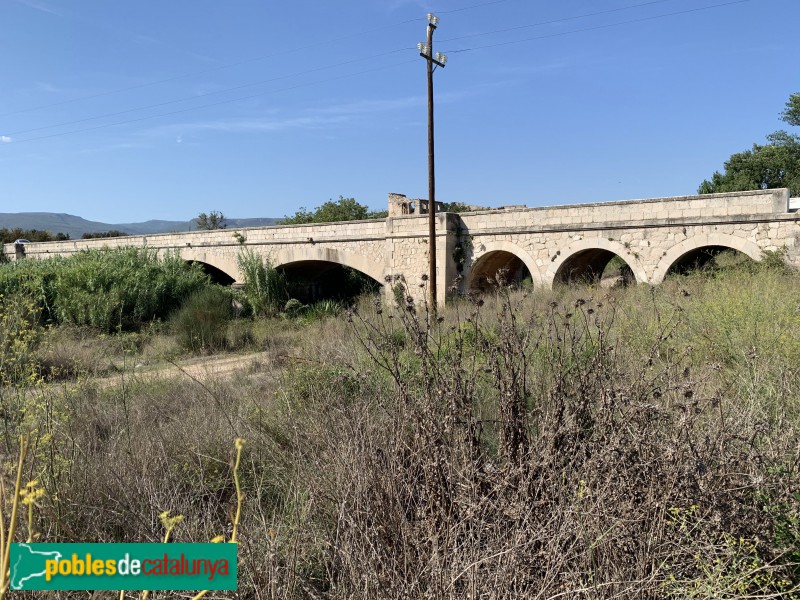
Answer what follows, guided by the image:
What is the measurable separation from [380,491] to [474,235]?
610 inches

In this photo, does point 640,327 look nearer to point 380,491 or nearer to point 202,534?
point 380,491

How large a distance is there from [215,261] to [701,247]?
18.6 m

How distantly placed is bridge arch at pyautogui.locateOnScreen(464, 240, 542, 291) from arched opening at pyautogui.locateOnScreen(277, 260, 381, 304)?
504cm

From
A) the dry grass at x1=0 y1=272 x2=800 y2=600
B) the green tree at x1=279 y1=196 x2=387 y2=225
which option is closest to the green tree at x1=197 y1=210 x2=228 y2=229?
the green tree at x1=279 y1=196 x2=387 y2=225

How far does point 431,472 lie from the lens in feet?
7.77

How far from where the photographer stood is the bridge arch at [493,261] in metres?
16.3

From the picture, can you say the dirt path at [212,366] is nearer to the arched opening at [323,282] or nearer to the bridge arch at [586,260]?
the bridge arch at [586,260]

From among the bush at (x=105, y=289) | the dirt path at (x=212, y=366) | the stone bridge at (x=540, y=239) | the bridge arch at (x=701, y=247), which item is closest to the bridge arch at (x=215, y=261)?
the stone bridge at (x=540, y=239)

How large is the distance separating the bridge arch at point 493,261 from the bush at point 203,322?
23.5 feet

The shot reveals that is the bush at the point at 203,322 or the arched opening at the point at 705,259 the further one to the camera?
the bush at the point at 203,322

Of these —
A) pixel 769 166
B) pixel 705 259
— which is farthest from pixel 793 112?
pixel 705 259

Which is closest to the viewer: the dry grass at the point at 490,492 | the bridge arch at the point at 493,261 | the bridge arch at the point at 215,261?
the dry grass at the point at 490,492

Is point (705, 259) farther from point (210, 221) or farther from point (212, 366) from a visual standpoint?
point (210, 221)

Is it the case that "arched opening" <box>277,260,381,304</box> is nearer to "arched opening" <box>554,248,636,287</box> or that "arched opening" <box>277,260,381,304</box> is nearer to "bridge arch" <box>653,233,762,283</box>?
"arched opening" <box>554,248,636,287</box>
